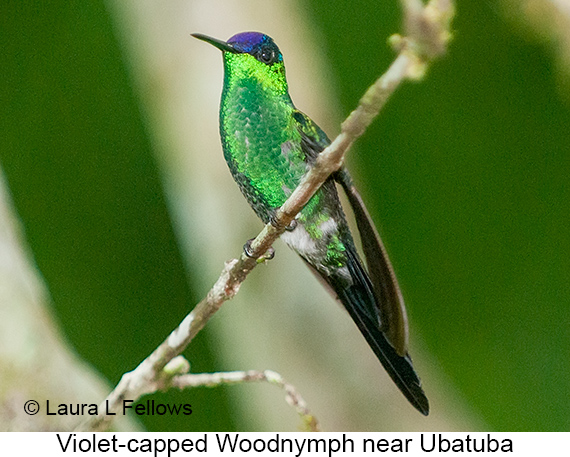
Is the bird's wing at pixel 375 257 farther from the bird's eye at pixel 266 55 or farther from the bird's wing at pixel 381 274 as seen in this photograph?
the bird's eye at pixel 266 55

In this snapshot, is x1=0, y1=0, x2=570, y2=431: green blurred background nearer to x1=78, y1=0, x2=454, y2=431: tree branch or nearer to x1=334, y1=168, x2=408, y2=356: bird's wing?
x1=78, y1=0, x2=454, y2=431: tree branch

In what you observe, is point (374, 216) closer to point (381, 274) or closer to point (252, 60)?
point (381, 274)

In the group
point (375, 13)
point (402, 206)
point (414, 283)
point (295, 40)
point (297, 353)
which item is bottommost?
point (297, 353)

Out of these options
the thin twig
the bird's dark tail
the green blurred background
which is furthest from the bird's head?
the thin twig

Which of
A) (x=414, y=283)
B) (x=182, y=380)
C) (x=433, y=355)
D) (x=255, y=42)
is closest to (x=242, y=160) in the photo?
(x=255, y=42)

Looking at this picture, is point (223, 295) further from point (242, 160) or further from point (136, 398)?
point (136, 398)

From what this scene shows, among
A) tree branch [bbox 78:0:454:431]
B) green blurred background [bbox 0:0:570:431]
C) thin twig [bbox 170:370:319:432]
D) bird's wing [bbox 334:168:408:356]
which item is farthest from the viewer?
green blurred background [bbox 0:0:570:431]

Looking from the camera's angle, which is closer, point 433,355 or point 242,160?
point 242,160
